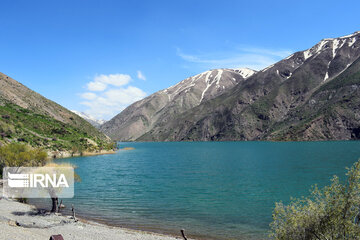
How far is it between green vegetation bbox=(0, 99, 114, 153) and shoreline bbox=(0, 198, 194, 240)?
284 ft

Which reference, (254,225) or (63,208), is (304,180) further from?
(63,208)

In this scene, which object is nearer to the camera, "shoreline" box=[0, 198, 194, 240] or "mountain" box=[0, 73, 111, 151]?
"shoreline" box=[0, 198, 194, 240]

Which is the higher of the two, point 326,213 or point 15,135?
point 15,135

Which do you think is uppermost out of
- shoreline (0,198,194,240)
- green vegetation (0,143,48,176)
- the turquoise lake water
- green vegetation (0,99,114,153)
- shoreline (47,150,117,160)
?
green vegetation (0,99,114,153)

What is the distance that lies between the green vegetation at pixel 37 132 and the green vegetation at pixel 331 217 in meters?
117

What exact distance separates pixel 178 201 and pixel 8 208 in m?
26.4

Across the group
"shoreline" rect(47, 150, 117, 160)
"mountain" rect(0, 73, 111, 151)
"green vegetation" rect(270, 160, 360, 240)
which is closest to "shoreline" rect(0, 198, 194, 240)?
"green vegetation" rect(270, 160, 360, 240)

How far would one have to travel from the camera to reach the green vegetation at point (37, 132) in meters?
122

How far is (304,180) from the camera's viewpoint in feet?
221

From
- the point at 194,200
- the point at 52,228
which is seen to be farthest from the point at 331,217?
the point at 194,200

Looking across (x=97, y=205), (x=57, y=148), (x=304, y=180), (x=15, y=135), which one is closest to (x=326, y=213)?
(x=97, y=205)

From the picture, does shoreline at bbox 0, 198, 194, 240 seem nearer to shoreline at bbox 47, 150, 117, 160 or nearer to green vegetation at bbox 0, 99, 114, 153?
green vegetation at bbox 0, 99, 114, 153

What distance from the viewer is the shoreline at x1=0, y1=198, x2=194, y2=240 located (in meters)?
24.7

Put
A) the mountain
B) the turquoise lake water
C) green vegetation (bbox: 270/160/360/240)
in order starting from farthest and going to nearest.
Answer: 1. the mountain
2. the turquoise lake water
3. green vegetation (bbox: 270/160/360/240)
